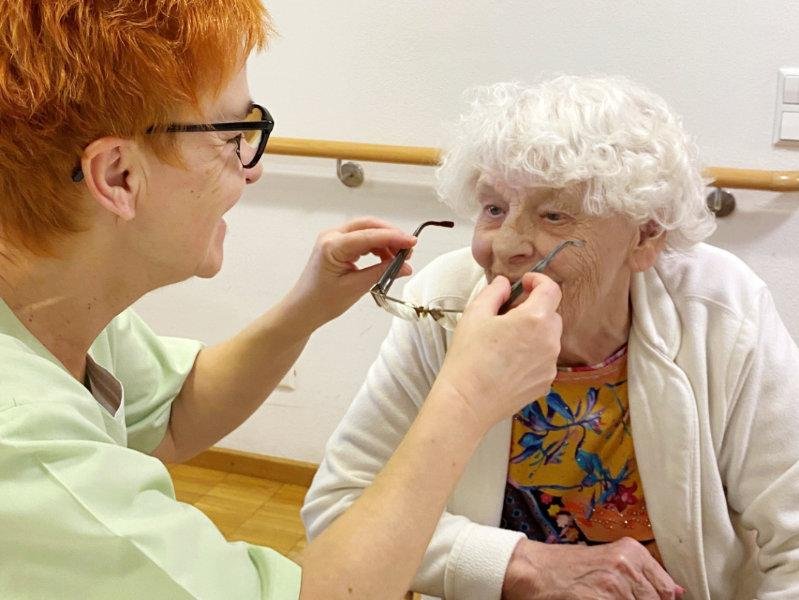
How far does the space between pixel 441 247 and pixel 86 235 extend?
1.48 meters

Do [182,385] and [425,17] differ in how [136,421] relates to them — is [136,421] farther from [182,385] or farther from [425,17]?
[425,17]

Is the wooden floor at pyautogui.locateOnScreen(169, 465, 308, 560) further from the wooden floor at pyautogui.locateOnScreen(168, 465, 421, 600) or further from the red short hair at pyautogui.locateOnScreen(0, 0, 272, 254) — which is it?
the red short hair at pyautogui.locateOnScreen(0, 0, 272, 254)

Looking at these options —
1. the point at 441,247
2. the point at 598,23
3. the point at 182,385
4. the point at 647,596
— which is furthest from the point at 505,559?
the point at 598,23

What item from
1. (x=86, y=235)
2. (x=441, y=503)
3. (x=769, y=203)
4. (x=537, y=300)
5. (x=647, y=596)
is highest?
(x=86, y=235)

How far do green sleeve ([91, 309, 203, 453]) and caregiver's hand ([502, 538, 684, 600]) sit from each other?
571 millimetres

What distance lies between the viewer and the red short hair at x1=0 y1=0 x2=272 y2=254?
849 millimetres

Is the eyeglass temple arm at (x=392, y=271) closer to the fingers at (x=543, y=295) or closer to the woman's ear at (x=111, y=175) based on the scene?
the fingers at (x=543, y=295)

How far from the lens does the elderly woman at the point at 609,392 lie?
127 centimetres

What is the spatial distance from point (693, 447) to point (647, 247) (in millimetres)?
302

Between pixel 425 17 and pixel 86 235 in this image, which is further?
pixel 425 17

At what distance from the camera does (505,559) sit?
130 cm

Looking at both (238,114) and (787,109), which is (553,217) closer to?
(238,114)

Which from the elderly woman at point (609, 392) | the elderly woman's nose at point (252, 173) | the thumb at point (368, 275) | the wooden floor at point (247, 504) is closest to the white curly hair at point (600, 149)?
the elderly woman at point (609, 392)

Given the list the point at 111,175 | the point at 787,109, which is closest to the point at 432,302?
the point at 111,175
